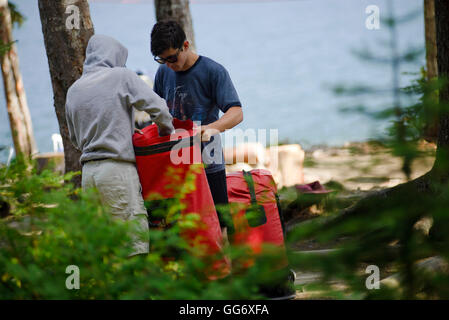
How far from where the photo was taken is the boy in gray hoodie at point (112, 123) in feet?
9.66

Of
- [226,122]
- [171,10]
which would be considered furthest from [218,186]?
[171,10]

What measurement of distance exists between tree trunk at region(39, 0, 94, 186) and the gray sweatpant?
90.8 inches

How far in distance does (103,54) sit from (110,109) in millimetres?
345

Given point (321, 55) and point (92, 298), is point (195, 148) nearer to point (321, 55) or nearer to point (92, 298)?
point (92, 298)

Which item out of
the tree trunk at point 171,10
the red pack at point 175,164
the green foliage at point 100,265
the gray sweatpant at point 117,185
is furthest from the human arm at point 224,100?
the tree trunk at point 171,10

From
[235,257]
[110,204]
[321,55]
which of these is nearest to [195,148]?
[110,204]

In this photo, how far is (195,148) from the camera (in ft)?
9.73

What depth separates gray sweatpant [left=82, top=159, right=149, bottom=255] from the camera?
2988 millimetres

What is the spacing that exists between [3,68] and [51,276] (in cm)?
1510

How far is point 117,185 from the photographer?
9.83 ft

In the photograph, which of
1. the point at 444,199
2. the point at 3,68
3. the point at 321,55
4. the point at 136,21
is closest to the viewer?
the point at 444,199

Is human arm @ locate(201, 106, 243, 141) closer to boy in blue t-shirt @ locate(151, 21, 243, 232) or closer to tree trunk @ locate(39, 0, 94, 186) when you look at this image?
boy in blue t-shirt @ locate(151, 21, 243, 232)

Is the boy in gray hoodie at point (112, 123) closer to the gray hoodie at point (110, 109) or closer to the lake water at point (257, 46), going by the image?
the gray hoodie at point (110, 109)

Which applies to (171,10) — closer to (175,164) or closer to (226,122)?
(226,122)
